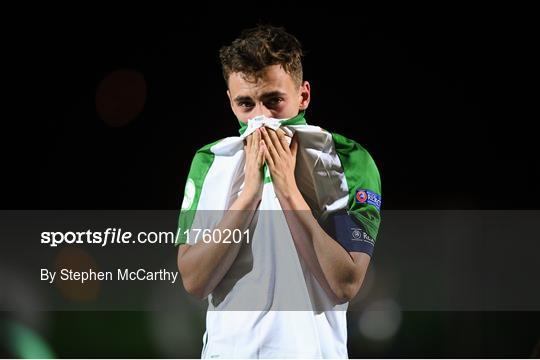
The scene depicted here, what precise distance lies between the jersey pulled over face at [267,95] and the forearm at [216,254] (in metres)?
0.27

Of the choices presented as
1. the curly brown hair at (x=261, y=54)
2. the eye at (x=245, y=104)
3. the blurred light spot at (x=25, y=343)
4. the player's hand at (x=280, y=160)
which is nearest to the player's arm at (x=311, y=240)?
the player's hand at (x=280, y=160)

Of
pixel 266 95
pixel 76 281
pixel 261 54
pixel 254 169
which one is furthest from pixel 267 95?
pixel 76 281

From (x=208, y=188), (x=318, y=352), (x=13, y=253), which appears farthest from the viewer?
(x=13, y=253)

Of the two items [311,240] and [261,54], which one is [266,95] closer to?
[261,54]

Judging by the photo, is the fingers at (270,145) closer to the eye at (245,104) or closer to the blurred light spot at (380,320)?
the eye at (245,104)

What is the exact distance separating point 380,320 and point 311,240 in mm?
1039

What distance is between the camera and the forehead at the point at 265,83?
2.10 metres

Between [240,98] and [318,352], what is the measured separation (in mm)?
793

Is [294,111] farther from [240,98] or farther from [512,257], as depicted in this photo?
[512,257]

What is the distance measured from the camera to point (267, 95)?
2105 millimetres

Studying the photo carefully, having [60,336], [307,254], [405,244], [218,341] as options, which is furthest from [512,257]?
[60,336]

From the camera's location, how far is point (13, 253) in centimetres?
286

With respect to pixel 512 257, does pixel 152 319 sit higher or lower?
lower

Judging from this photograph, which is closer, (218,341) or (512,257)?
(218,341)
